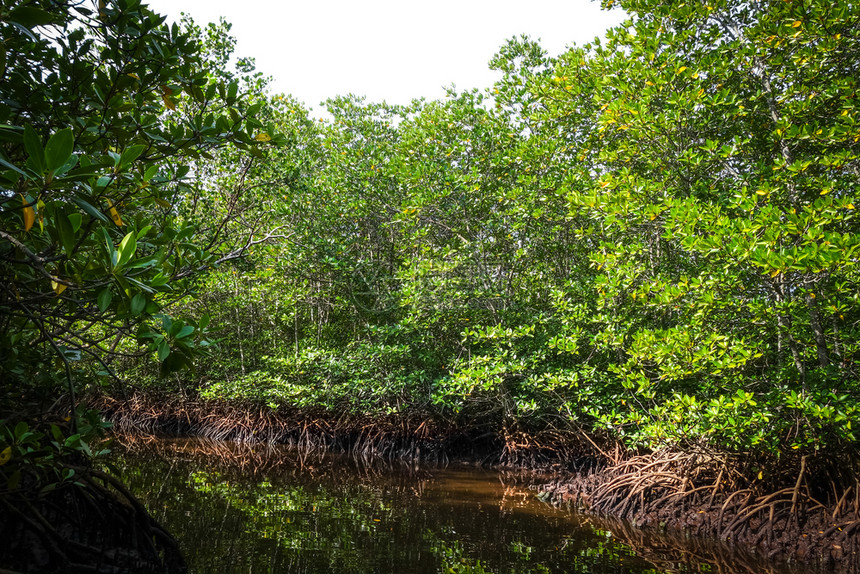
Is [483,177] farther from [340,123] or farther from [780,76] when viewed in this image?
[340,123]

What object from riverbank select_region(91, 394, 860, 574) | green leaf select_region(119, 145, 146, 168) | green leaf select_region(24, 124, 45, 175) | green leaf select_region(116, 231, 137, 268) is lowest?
riverbank select_region(91, 394, 860, 574)

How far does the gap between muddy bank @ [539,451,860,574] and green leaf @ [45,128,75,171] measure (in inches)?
215

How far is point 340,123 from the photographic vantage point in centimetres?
1306

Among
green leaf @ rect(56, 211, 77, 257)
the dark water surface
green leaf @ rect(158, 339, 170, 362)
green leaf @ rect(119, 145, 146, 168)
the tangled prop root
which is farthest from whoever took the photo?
the dark water surface

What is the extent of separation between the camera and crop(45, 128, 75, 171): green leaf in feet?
4.35

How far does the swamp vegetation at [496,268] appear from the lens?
2.36 meters

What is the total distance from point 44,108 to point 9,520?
226 cm

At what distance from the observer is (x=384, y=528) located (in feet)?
15.1

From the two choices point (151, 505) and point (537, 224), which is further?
point (537, 224)

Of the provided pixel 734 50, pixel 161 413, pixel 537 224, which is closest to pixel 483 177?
pixel 537 224

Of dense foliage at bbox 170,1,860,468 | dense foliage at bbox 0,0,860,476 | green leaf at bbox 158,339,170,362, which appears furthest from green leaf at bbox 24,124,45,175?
dense foliage at bbox 170,1,860,468

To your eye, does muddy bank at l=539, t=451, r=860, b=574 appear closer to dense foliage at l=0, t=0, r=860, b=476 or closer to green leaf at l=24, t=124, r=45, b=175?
dense foliage at l=0, t=0, r=860, b=476

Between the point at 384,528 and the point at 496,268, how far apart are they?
5.19 meters

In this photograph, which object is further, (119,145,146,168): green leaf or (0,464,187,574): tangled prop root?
(0,464,187,574): tangled prop root
